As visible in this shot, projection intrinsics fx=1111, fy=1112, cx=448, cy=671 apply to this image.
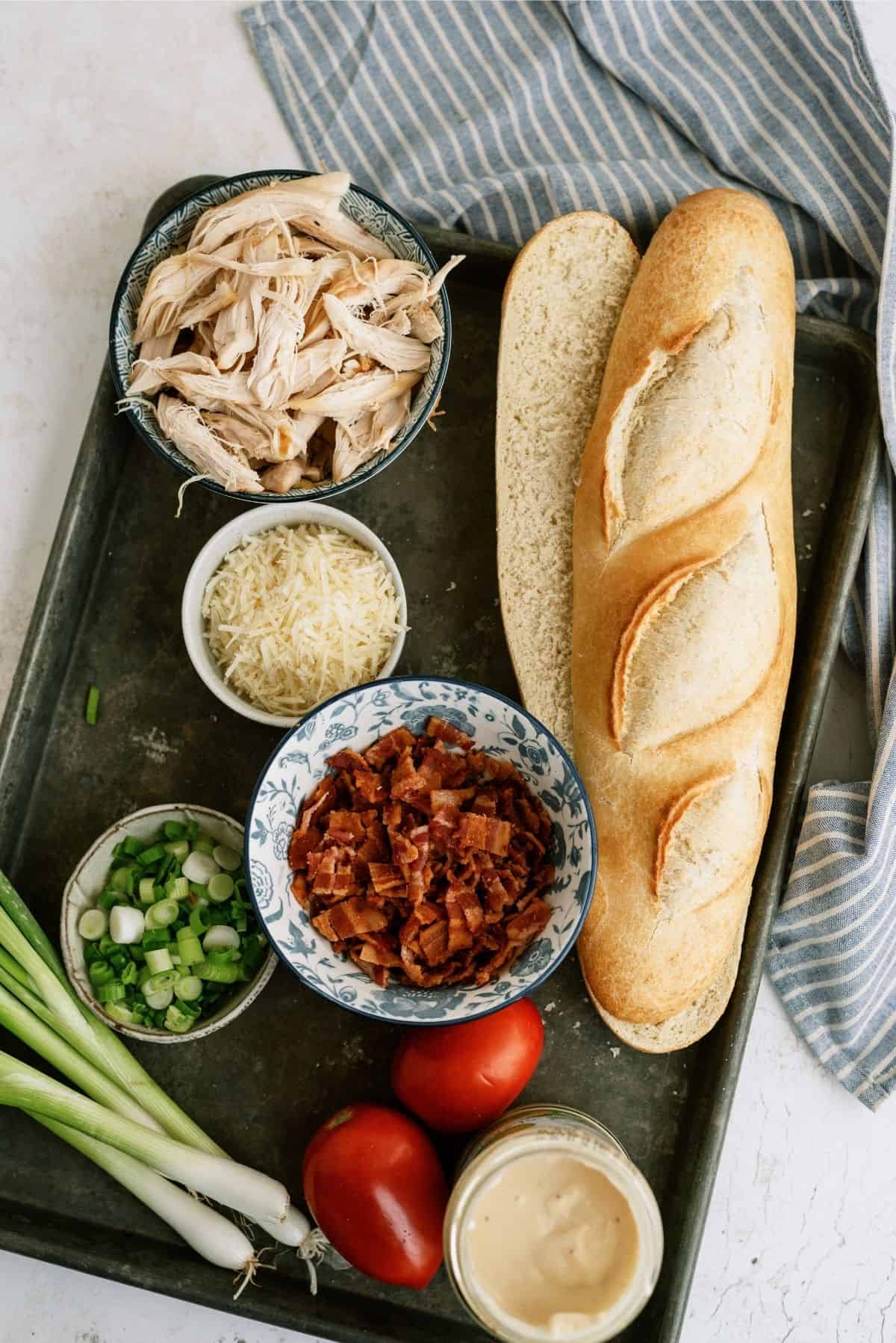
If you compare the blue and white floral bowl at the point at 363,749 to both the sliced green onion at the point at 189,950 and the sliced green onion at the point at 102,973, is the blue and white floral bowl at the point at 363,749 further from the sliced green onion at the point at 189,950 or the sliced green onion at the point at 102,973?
the sliced green onion at the point at 102,973

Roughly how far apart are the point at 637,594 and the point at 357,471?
610 mm

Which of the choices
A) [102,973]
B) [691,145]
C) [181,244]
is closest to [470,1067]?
[102,973]

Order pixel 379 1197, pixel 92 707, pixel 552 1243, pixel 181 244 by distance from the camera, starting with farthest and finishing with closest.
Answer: pixel 92 707 < pixel 181 244 < pixel 379 1197 < pixel 552 1243

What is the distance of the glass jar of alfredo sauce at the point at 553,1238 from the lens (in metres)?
1.90

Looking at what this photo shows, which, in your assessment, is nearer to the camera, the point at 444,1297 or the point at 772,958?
the point at 444,1297

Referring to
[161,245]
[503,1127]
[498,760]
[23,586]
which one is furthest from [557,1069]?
[161,245]

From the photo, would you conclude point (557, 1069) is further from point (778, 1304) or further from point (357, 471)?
point (357, 471)

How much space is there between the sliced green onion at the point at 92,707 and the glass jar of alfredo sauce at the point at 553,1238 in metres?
1.20

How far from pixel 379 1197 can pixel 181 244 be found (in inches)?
75.6

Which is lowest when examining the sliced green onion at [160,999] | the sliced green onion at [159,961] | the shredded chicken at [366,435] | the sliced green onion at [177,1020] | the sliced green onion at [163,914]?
the sliced green onion at [177,1020]

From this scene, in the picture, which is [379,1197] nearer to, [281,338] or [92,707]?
[92,707]

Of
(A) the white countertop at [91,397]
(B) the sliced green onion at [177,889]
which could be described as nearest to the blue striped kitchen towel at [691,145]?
(A) the white countertop at [91,397]

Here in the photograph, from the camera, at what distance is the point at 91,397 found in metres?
2.66

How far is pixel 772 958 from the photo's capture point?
2.47m
